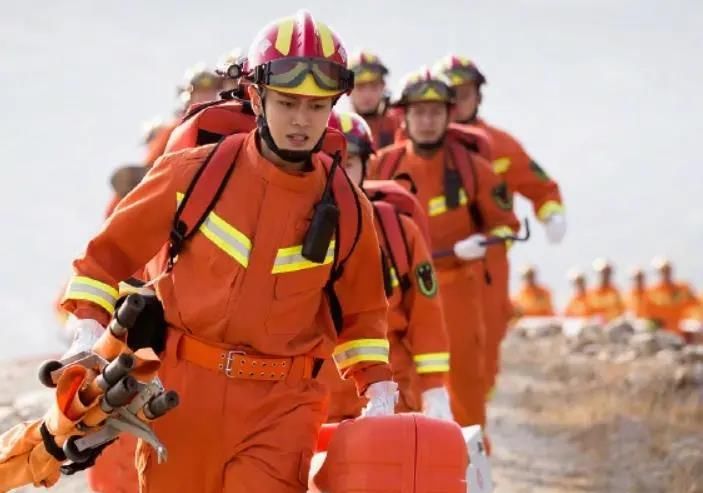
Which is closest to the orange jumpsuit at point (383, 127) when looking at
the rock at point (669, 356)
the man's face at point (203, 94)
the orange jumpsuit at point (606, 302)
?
the man's face at point (203, 94)

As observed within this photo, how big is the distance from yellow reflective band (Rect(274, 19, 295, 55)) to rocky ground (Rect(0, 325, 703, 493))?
480 centimetres

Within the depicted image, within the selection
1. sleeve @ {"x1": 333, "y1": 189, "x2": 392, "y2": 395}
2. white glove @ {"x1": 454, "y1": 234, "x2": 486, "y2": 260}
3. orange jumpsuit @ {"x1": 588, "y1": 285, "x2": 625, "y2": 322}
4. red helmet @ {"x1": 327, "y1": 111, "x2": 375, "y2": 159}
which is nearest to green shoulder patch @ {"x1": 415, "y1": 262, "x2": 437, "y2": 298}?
red helmet @ {"x1": 327, "y1": 111, "x2": 375, "y2": 159}

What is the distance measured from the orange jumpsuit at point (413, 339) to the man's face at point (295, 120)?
2.12 m

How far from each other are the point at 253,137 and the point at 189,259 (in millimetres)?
444

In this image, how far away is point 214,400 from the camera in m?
5.85

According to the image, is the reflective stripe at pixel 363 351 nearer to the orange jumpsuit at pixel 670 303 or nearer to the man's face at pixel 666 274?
the orange jumpsuit at pixel 670 303

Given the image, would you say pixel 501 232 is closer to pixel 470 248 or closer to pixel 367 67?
pixel 470 248

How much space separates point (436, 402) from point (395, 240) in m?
0.75

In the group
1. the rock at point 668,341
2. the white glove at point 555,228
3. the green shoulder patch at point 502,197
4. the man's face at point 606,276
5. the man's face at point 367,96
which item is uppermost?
the man's face at point 367,96

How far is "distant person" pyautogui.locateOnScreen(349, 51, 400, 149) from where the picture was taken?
41.6ft

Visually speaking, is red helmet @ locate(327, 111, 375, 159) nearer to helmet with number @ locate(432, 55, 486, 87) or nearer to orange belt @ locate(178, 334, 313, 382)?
orange belt @ locate(178, 334, 313, 382)

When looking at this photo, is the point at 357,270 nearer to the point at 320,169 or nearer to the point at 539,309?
the point at 320,169

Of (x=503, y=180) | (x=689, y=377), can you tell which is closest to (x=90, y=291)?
(x=503, y=180)

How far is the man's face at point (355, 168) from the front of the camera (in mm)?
8117
